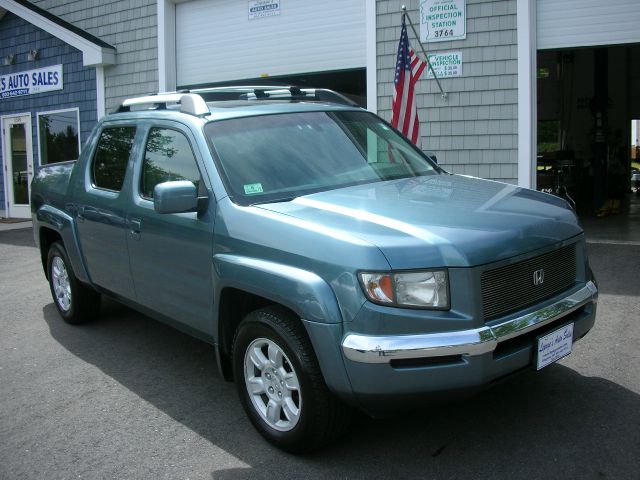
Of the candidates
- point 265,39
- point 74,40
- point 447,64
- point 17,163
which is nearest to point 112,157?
point 447,64

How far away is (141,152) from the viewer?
466 centimetres

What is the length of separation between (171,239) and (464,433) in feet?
6.78

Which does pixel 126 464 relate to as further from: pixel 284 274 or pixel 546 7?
pixel 546 7

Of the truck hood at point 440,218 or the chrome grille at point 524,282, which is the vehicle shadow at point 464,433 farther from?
the truck hood at point 440,218

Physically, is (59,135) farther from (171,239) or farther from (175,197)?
(175,197)

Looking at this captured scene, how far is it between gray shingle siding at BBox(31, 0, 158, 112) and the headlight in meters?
10.5

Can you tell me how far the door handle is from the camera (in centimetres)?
444

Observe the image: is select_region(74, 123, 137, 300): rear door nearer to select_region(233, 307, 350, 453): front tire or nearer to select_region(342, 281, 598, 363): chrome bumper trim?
select_region(233, 307, 350, 453): front tire

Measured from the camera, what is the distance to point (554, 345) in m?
3.32

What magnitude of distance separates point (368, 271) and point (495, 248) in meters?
0.63

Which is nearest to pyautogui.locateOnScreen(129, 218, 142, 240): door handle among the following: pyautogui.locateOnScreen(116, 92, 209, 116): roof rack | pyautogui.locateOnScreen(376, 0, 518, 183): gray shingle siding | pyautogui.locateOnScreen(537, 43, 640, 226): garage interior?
pyautogui.locateOnScreen(116, 92, 209, 116): roof rack

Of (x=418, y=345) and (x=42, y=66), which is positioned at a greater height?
(x=42, y=66)

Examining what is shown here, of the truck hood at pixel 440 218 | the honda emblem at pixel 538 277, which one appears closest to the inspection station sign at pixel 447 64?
the truck hood at pixel 440 218

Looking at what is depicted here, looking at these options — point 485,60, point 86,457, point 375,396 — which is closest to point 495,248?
point 375,396
